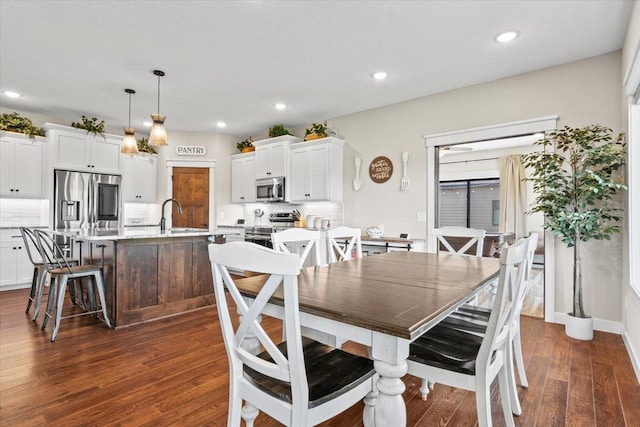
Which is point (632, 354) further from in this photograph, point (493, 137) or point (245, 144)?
point (245, 144)

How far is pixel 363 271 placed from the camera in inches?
77.4

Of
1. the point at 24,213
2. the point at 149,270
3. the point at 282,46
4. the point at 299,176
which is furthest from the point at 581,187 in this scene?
the point at 24,213

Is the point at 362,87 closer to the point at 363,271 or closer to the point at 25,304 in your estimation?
the point at 363,271

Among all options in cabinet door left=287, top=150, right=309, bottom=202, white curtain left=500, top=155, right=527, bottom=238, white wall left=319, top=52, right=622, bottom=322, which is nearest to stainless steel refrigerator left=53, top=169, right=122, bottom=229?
cabinet door left=287, top=150, right=309, bottom=202

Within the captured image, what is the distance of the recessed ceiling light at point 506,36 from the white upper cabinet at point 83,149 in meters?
5.89

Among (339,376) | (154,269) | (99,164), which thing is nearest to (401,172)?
(154,269)

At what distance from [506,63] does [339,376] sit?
364 cm

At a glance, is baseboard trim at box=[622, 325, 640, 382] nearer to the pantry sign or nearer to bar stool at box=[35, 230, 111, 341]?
bar stool at box=[35, 230, 111, 341]

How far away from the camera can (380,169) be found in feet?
16.0

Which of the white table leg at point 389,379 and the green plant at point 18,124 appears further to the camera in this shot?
the green plant at point 18,124

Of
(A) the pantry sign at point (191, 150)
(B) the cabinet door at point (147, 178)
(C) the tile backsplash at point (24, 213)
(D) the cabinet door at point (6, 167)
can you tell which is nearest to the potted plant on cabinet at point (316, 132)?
(A) the pantry sign at point (191, 150)

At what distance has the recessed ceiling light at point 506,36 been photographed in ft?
9.55

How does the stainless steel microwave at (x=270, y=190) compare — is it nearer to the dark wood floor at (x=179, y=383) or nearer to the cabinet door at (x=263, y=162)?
the cabinet door at (x=263, y=162)

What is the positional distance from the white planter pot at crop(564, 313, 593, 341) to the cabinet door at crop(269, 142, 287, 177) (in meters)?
4.31
